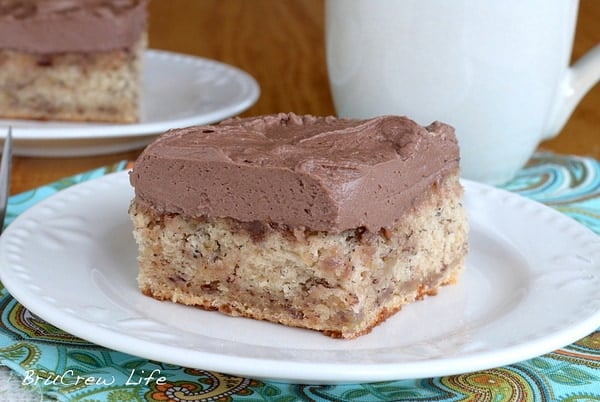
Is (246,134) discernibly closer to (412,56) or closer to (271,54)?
(412,56)

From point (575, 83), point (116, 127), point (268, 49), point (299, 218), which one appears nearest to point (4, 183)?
point (116, 127)

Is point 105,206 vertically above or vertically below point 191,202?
below

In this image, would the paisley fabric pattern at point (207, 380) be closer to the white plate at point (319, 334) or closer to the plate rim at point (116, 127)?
the white plate at point (319, 334)

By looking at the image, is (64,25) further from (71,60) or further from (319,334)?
(319,334)

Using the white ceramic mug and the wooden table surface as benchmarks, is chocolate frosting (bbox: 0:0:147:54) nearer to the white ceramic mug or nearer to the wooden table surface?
the wooden table surface

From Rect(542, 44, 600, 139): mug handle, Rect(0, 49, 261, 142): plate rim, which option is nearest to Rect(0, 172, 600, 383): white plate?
Rect(0, 49, 261, 142): plate rim

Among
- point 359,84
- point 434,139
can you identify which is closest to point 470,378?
point 434,139

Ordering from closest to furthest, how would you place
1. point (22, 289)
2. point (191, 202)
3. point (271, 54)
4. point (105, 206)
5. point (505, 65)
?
point (22, 289), point (191, 202), point (105, 206), point (505, 65), point (271, 54)
